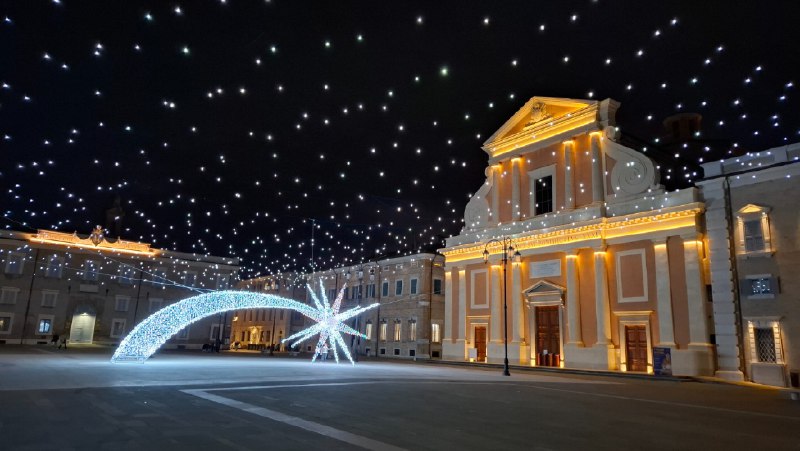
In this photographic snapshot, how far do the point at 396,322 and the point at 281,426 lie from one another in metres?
33.9

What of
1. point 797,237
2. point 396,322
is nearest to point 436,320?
point 396,322

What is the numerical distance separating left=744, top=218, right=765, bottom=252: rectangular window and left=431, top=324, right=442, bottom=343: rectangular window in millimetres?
22560

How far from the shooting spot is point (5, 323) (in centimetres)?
3981

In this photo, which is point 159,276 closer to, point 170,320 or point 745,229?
point 170,320

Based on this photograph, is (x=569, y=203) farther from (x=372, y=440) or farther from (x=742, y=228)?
(x=372, y=440)

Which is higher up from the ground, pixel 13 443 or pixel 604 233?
pixel 604 233

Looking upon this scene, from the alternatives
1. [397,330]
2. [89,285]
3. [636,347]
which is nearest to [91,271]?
[89,285]

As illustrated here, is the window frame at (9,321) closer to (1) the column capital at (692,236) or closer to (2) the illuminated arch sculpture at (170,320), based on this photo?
(2) the illuminated arch sculpture at (170,320)

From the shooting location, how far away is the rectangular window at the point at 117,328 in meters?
44.0

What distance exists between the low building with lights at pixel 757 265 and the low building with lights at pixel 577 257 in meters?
1.10

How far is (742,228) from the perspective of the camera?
70.1 ft

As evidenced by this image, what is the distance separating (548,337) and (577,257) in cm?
489

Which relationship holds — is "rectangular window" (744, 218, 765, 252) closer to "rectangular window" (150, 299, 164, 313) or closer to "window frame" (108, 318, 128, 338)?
"rectangular window" (150, 299, 164, 313)

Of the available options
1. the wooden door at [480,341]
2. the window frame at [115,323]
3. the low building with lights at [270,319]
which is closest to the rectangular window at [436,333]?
the wooden door at [480,341]
